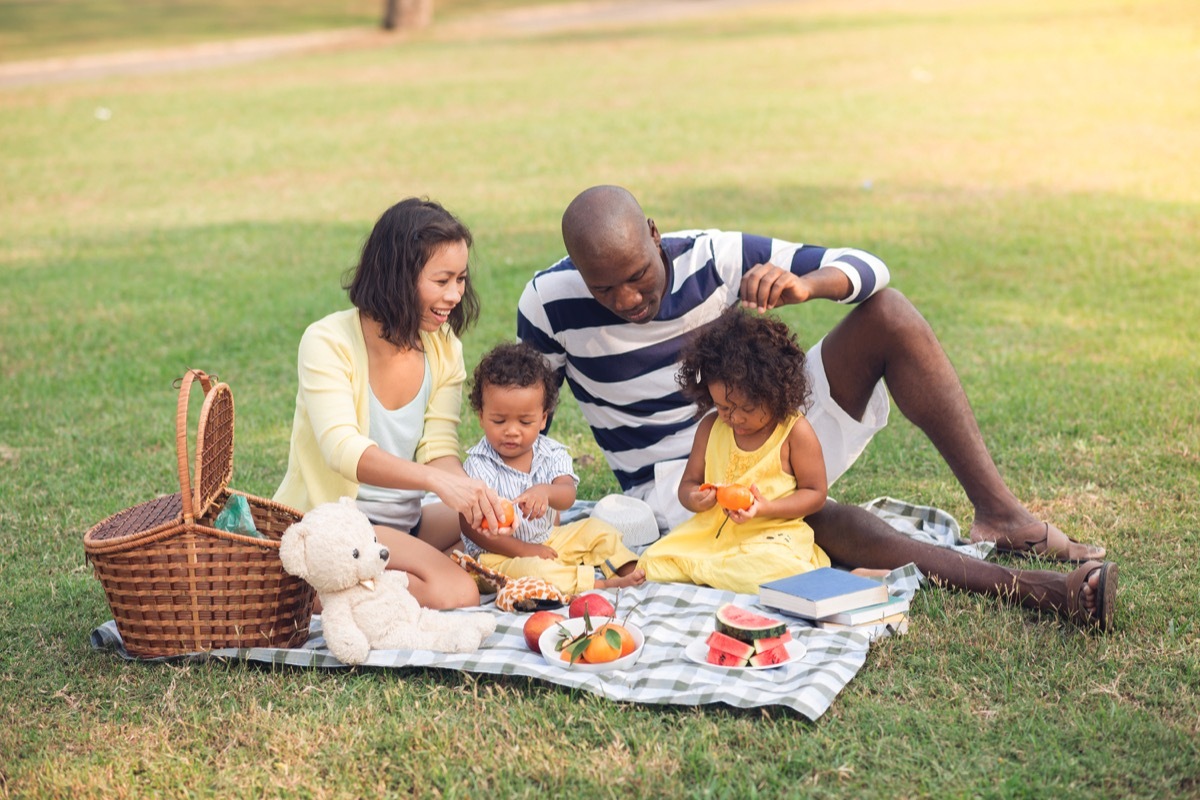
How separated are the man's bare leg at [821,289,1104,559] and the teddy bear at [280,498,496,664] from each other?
1451 mm

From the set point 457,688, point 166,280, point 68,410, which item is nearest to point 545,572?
point 457,688

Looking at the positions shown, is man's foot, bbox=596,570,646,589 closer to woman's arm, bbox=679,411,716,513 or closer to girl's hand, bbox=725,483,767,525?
woman's arm, bbox=679,411,716,513

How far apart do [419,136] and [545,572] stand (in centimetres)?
1253

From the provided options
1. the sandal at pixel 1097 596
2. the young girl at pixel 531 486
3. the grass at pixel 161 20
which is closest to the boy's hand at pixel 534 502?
the young girl at pixel 531 486

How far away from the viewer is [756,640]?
342 centimetres

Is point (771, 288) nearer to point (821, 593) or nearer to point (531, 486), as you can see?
point (821, 593)

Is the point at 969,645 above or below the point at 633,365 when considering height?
below

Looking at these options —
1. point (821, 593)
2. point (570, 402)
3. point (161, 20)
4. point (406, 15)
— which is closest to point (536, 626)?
point (821, 593)

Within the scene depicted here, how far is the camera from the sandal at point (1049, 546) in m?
4.04

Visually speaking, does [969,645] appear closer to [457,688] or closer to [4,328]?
[457,688]

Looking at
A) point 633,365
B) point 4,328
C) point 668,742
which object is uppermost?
point 633,365

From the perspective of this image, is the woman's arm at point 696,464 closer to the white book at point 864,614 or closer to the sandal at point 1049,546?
the white book at point 864,614

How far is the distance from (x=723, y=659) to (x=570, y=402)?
314 cm

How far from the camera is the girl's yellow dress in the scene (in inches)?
156
